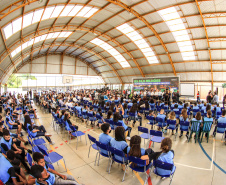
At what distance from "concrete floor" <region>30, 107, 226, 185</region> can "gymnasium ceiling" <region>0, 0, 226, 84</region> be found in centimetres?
881

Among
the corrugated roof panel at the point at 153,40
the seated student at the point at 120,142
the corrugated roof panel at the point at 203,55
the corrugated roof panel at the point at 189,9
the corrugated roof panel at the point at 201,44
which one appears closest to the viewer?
the seated student at the point at 120,142

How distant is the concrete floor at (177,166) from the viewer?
12.3 ft

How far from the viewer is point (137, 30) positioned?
59.5 feet

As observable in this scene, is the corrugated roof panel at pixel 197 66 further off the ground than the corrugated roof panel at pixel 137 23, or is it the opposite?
the corrugated roof panel at pixel 137 23

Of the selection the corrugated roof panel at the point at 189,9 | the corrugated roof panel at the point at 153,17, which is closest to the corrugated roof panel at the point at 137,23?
the corrugated roof panel at the point at 153,17

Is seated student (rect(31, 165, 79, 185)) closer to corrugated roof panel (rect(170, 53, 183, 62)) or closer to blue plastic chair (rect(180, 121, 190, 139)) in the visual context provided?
blue plastic chair (rect(180, 121, 190, 139))

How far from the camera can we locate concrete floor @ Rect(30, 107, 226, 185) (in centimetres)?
374

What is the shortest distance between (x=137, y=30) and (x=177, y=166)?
17.2 metres

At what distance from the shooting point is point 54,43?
24.0 m

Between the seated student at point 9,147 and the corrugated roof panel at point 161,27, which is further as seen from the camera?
the corrugated roof panel at point 161,27

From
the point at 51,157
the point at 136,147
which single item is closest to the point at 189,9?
the point at 136,147

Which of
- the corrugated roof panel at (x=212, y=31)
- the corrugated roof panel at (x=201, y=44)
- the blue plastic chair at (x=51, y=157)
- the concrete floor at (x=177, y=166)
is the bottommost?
the concrete floor at (x=177, y=166)

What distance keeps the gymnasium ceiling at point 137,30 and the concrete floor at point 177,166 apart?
8.81 meters

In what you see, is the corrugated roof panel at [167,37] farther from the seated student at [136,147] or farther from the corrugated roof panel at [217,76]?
the seated student at [136,147]
